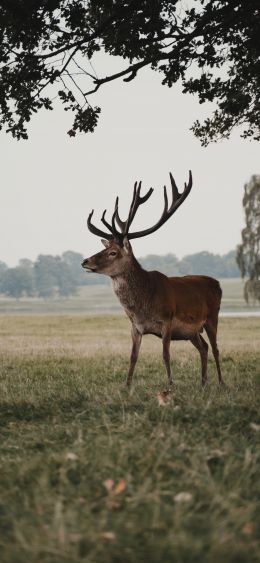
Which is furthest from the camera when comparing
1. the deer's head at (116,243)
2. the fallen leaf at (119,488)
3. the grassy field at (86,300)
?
the grassy field at (86,300)

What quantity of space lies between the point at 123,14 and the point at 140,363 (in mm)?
7533

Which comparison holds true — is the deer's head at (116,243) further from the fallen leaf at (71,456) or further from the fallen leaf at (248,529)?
the fallen leaf at (248,529)

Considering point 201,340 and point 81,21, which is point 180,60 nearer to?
point 81,21

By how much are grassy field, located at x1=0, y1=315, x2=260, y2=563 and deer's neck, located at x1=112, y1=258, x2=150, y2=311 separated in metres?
1.50

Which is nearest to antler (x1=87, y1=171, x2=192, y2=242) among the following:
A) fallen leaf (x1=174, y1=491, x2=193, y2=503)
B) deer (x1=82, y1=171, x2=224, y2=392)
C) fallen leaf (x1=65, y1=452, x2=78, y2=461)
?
deer (x1=82, y1=171, x2=224, y2=392)

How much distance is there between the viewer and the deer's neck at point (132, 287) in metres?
10.2

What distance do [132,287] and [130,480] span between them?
5.56 m

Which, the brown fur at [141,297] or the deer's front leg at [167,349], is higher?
the brown fur at [141,297]

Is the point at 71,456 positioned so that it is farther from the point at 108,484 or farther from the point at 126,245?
the point at 126,245

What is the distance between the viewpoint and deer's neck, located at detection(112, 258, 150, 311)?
10.2m

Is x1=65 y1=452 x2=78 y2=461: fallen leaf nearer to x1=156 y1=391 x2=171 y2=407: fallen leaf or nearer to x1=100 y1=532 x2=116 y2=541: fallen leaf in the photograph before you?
x1=100 y1=532 x2=116 y2=541: fallen leaf

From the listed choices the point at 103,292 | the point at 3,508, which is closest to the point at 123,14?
the point at 3,508

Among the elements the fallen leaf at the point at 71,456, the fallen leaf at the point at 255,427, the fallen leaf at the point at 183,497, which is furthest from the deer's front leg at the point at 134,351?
the fallen leaf at the point at 183,497

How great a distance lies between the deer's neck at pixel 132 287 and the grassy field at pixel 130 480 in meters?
1.50
